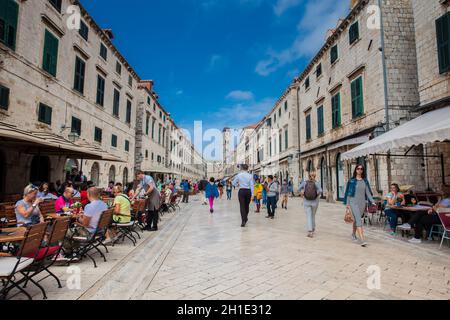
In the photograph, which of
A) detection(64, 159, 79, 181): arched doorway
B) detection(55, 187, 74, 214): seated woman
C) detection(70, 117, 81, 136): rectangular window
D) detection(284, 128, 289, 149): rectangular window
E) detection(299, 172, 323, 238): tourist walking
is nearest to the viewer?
detection(55, 187, 74, 214): seated woman

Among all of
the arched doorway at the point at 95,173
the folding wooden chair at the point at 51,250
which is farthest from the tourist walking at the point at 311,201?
the arched doorway at the point at 95,173

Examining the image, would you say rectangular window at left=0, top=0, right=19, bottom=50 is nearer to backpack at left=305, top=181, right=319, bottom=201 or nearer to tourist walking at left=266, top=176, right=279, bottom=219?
tourist walking at left=266, top=176, right=279, bottom=219

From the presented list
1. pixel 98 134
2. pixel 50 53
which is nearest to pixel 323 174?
pixel 98 134

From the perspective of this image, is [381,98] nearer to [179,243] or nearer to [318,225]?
[318,225]

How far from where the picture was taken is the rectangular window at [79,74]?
50.2ft

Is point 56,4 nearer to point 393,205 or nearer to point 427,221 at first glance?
point 393,205

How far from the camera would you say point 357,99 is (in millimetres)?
14906

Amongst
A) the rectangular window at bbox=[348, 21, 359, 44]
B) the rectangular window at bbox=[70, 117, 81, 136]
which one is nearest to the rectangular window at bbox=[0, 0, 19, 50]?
the rectangular window at bbox=[70, 117, 81, 136]

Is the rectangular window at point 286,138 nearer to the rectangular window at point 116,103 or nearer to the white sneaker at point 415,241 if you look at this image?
the rectangular window at point 116,103

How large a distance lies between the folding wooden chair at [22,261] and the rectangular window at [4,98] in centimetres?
939

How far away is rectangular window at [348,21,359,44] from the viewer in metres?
15.0

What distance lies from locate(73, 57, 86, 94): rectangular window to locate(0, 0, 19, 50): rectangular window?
4744 mm

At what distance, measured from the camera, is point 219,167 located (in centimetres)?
12838

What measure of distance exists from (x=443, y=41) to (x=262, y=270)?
1078 centimetres
